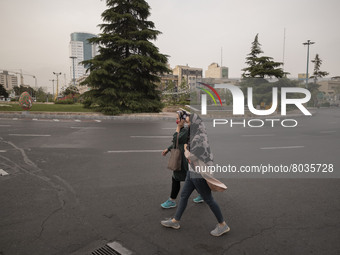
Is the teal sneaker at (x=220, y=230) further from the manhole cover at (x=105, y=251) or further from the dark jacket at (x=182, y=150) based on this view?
the manhole cover at (x=105, y=251)

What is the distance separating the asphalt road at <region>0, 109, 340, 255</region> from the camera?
10.1ft

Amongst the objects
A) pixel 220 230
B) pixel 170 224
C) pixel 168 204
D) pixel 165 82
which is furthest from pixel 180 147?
pixel 165 82

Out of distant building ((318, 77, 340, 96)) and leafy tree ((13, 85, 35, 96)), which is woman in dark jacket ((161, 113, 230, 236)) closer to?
distant building ((318, 77, 340, 96))

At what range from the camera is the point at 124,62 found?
22016mm

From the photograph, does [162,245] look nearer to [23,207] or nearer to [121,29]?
[23,207]

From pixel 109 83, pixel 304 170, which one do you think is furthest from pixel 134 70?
pixel 304 170

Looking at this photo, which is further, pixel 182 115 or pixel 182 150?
pixel 182 150

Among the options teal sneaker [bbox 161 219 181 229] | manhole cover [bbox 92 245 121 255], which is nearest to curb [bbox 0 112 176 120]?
teal sneaker [bbox 161 219 181 229]

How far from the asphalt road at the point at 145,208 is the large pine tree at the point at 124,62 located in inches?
573

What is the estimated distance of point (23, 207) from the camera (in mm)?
4020

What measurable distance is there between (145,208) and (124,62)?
65.0 ft

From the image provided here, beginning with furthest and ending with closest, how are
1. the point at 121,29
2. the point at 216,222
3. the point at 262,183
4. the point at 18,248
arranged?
the point at 121,29 < the point at 262,183 < the point at 216,222 < the point at 18,248

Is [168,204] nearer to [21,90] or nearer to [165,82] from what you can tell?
[165,82]

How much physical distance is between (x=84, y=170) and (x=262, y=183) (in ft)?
14.4
